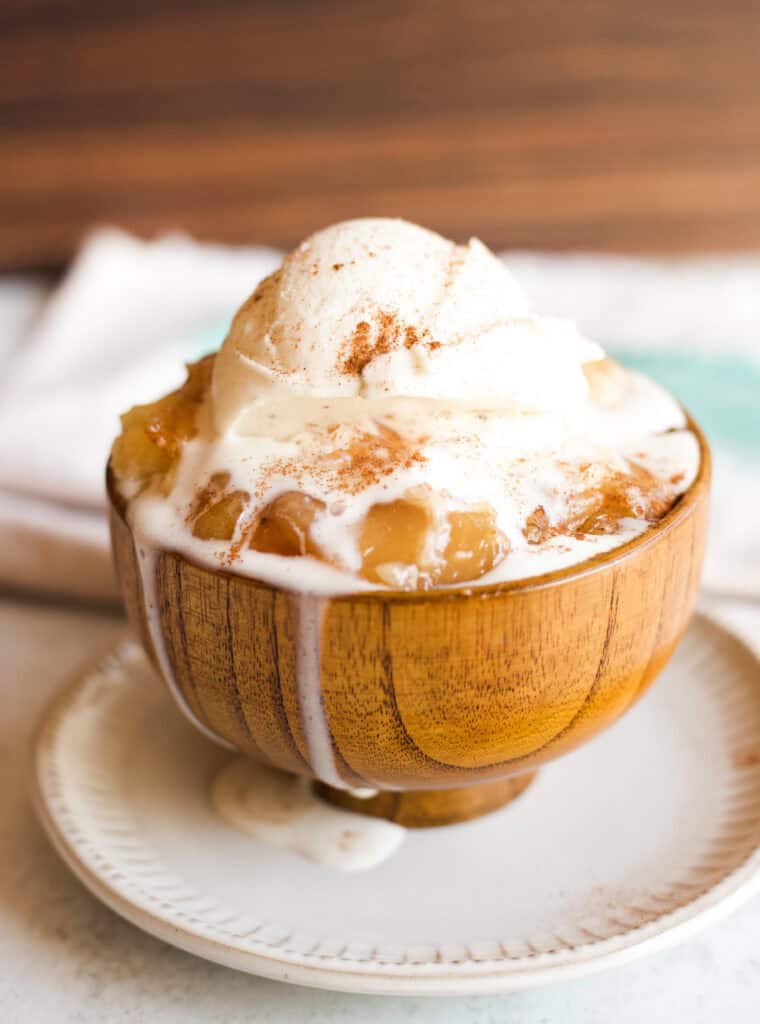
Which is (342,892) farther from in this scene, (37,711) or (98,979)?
(37,711)

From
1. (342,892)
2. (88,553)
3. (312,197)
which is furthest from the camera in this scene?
(312,197)

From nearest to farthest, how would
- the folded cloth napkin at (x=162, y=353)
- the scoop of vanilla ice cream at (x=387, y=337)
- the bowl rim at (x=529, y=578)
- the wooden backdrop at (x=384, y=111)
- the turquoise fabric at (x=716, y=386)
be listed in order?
the bowl rim at (x=529, y=578), the scoop of vanilla ice cream at (x=387, y=337), the folded cloth napkin at (x=162, y=353), the turquoise fabric at (x=716, y=386), the wooden backdrop at (x=384, y=111)

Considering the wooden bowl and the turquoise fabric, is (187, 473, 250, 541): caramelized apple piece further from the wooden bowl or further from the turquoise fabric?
the turquoise fabric

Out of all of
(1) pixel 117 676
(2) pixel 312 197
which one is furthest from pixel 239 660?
(2) pixel 312 197

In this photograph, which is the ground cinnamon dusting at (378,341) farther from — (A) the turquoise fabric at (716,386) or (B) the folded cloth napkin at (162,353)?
(A) the turquoise fabric at (716,386)

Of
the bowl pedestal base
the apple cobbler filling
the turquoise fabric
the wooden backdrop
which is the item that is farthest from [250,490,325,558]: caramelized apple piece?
the wooden backdrop

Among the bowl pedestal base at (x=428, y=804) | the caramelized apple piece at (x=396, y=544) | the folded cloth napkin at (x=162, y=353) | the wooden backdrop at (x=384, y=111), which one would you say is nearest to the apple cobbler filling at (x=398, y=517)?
the caramelized apple piece at (x=396, y=544)

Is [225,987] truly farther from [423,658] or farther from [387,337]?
[387,337]
